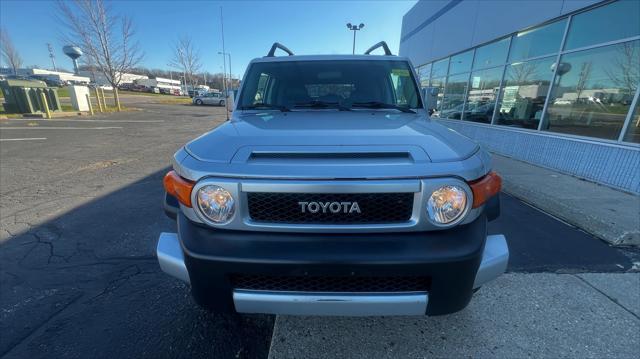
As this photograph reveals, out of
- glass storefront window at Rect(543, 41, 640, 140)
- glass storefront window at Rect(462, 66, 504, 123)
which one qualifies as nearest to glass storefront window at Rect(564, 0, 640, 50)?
glass storefront window at Rect(543, 41, 640, 140)

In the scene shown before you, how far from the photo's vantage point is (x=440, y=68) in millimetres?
12617

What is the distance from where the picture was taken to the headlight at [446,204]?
57.7 inches

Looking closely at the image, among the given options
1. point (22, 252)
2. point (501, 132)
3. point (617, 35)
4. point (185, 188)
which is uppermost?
point (617, 35)

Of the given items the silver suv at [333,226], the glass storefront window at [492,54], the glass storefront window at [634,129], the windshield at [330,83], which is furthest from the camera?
the glass storefront window at [492,54]

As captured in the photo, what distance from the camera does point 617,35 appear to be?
5504mm

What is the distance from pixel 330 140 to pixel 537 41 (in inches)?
334

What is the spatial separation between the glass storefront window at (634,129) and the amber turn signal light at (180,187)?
7.19 meters

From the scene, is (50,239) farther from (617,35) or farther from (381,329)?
(617,35)

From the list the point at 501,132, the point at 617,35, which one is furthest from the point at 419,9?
the point at 617,35

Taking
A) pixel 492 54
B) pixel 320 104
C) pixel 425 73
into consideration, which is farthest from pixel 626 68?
pixel 425 73

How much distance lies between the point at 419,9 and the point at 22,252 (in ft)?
53.7

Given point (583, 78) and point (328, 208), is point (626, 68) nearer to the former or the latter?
point (583, 78)

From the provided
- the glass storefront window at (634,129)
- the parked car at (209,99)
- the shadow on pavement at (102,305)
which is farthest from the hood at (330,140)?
the parked car at (209,99)

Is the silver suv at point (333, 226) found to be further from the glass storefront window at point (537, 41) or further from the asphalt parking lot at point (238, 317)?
the glass storefront window at point (537, 41)
